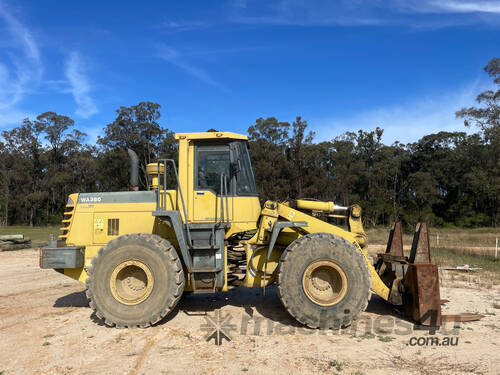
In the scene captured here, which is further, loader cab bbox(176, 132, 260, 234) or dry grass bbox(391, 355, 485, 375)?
loader cab bbox(176, 132, 260, 234)

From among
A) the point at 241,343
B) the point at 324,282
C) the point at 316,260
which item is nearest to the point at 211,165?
the point at 316,260

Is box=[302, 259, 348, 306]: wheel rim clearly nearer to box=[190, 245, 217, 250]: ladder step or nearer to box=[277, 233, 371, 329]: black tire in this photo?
box=[277, 233, 371, 329]: black tire

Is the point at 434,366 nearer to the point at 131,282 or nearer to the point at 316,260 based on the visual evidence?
the point at 316,260

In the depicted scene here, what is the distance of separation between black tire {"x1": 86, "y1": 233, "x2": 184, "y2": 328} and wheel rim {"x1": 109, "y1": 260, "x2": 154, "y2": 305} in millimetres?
50

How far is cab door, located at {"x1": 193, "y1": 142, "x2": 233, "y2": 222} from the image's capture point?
21.8 feet

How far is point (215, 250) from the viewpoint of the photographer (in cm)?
650

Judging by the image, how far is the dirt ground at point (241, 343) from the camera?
472 cm

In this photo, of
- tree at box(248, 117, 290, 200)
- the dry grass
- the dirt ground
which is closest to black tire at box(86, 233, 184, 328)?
the dirt ground

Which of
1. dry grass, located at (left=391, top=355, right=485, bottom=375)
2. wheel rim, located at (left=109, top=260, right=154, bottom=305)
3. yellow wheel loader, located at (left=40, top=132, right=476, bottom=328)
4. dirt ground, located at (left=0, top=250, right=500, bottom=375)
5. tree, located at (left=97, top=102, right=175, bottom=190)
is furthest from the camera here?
tree, located at (left=97, top=102, right=175, bottom=190)

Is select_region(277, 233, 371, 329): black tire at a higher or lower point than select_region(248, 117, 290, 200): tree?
lower

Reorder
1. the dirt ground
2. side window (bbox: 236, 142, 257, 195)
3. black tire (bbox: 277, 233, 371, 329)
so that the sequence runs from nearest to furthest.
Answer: the dirt ground
black tire (bbox: 277, 233, 371, 329)
side window (bbox: 236, 142, 257, 195)

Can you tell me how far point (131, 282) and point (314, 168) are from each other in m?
41.7

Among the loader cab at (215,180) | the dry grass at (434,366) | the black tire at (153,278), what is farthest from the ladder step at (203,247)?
the dry grass at (434,366)

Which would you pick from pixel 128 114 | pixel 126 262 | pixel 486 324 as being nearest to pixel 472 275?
pixel 486 324
